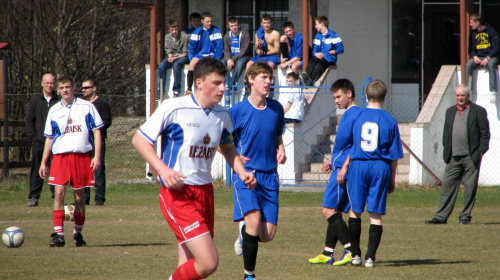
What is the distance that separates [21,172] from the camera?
761 inches

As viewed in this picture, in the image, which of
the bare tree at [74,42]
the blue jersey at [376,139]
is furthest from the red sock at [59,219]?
the bare tree at [74,42]

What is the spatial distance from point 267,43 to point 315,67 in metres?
1.31

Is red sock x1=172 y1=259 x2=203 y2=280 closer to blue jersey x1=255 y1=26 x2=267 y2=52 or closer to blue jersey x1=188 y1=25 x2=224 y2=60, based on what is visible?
blue jersey x1=255 y1=26 x2=267 y2=52

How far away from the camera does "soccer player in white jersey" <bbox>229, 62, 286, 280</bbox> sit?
726 cm

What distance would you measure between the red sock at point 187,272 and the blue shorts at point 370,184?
2.91m

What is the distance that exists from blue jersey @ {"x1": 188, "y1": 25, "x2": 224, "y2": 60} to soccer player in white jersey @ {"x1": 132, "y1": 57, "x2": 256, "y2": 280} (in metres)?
13.0

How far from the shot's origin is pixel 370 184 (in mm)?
8031

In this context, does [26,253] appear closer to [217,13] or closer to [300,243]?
[300,243]

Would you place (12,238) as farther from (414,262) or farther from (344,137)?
(414,262)

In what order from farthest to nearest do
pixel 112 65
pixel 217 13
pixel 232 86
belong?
pixel 112 65 → pixel 217 13 → pixel 232 86

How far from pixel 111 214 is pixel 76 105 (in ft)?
12.1

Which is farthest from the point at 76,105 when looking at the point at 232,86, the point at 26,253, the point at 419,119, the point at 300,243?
the point at 419,119

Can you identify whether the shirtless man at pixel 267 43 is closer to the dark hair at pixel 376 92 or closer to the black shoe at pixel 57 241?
the black shoe at pixel 57 241

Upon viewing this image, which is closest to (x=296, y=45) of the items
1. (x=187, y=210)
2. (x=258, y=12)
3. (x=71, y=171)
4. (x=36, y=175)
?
(x=258, y=12)
